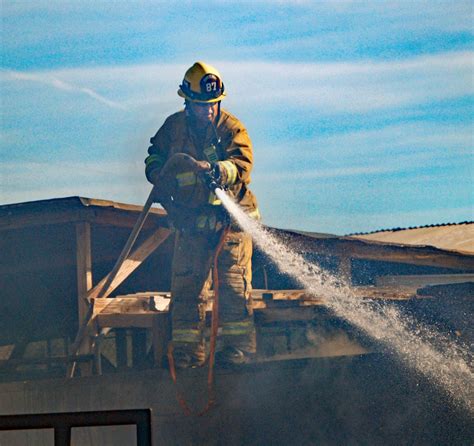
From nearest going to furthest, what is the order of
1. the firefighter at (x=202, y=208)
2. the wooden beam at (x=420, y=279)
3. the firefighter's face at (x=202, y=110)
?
the firefighter at (x=202, y=208) < the firefighter's face at (x=202, y=110) < the wooden beam at (x=420, y=279)

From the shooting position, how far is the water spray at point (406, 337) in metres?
7.96

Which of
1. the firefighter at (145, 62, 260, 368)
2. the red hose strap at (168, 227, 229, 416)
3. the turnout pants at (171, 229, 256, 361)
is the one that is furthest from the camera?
the turnout pants at (171, 229, 256, 361)

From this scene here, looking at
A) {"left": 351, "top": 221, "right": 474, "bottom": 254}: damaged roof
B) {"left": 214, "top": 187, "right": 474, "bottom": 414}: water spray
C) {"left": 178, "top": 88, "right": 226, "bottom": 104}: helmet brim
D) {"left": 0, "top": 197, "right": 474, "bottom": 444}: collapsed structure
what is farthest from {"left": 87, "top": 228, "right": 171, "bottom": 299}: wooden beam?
{"left": 351, "top": 221, "right": 474, "bottom": 254}: damaged roof

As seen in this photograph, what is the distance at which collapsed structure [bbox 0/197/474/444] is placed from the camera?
26.2 feet

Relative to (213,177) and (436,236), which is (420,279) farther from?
(213,177)

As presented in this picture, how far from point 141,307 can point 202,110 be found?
258cm

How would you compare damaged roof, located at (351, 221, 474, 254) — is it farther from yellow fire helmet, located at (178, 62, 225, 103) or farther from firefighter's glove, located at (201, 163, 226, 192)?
firefighter's glove, located at (201, 163, 226, 192)

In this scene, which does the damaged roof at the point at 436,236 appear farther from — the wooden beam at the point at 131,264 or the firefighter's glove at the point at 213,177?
the firefighter's glove at the point at 213,177

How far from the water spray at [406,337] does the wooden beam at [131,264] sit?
2.06 meters

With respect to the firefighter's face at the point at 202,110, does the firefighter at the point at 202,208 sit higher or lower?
lower

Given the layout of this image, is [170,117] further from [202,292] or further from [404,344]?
[404,344]

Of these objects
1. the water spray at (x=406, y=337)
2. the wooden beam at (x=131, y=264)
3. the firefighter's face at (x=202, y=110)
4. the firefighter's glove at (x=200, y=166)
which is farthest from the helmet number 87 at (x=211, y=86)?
the wooden beam at (x=131, y=264)

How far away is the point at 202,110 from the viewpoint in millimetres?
8438

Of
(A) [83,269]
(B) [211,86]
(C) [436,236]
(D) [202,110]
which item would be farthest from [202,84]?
(C) [436,236]
